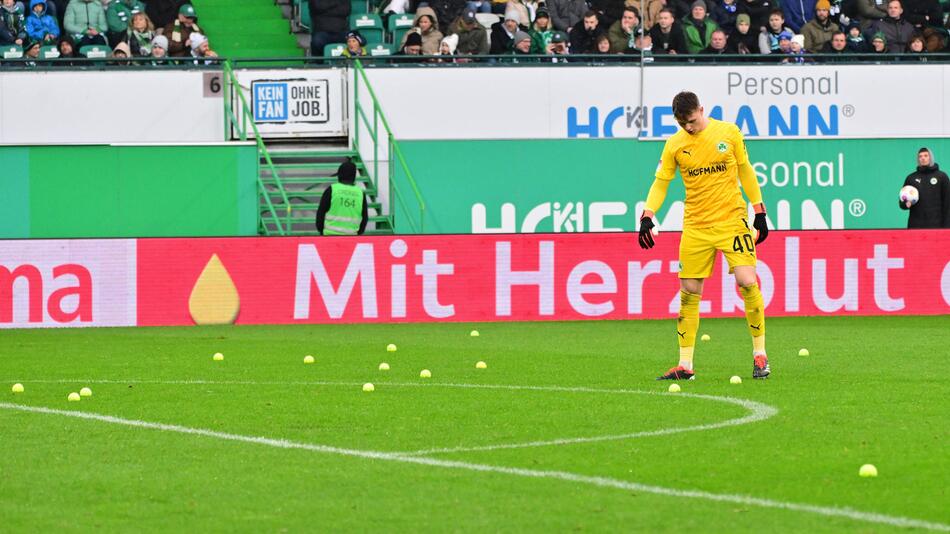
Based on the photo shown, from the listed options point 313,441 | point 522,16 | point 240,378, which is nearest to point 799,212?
point 522,16

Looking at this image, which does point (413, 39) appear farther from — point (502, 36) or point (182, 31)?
point (182, 31)

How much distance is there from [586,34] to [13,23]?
8989 millimetres

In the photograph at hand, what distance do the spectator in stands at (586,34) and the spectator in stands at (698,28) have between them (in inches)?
55.0

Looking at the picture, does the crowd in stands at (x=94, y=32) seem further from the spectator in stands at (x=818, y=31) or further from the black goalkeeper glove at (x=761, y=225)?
the black goalkeeper glove at (x=761, y=225)

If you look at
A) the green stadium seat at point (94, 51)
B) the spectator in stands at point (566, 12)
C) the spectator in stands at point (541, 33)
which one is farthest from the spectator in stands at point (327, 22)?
the spectator in stands at point (566, 12)

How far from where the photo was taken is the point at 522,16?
2883 cm

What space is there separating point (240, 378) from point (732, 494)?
7012 mm

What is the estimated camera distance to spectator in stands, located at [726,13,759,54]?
28188 mm

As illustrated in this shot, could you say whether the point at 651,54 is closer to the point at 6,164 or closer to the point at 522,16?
the point at 522,16

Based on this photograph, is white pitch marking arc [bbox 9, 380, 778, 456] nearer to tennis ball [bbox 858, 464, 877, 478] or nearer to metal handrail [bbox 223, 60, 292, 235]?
tennis ball [bbox 858, 464, 877, 478]

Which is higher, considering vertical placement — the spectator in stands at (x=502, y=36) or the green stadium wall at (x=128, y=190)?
the spectator in stands at (x=502, y=36)

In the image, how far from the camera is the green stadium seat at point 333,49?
28.0 metres

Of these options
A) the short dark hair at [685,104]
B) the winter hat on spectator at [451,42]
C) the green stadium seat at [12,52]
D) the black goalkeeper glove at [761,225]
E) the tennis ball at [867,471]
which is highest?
the winter hat on spectator at [451,42]

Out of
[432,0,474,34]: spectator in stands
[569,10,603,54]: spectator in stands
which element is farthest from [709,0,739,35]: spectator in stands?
[432,0,474,34]: spectator in stands
